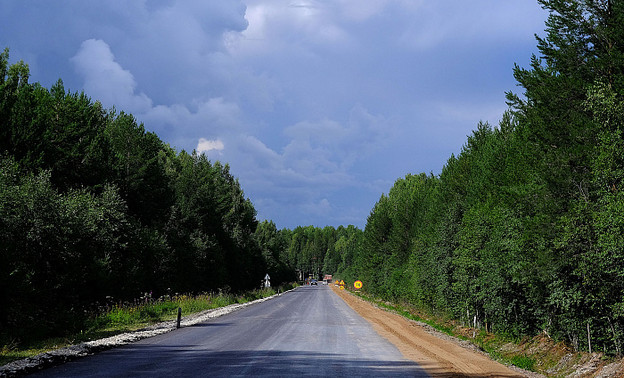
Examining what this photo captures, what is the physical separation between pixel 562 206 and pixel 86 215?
67.8ft

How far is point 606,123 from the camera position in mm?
12734

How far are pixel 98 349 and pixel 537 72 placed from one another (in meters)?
18.1

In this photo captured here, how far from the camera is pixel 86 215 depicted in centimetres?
2334

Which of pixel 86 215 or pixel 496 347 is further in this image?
pixel 86 215

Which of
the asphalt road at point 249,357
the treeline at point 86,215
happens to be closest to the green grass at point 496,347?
the asphalt road at point 249,357

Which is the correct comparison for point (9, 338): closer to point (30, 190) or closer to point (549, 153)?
point (30, 190)

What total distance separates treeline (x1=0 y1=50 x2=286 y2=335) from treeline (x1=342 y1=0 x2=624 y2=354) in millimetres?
17266

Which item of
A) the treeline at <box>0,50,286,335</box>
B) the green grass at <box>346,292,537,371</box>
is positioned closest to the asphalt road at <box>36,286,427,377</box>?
the green grass at <box>346,292,537,371</box>

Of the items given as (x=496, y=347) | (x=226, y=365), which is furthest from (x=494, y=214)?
(x=226, y=365)

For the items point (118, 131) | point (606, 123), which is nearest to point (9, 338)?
point (606, 123)

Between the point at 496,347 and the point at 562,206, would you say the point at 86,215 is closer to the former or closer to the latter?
the point at 496,347

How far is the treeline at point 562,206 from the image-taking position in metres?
12.7

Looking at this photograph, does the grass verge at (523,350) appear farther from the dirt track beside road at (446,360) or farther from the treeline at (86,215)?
the treeline at (86,215)

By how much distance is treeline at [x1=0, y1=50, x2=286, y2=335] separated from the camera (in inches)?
727
